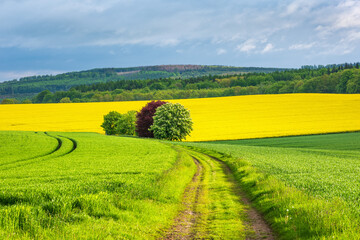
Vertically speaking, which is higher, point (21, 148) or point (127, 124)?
point (127, 124)

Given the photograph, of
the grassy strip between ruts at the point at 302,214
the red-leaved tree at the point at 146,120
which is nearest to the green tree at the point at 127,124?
the red-leaved tree at the point at 146,120

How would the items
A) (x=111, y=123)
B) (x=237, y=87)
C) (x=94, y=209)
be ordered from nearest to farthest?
(x=94, y=209), (x=111, y=123), (x=237, y=87)

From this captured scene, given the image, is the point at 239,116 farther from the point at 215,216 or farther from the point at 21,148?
the point at 215,216

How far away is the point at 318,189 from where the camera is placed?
14.4 meters

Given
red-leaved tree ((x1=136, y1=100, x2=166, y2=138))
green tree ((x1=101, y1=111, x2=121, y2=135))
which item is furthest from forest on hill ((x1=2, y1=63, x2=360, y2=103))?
red-leaved tree ((x1=136, y1=100, x2=166, y2=138))

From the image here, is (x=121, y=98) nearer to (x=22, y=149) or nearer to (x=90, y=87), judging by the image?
(x=90, y=87)

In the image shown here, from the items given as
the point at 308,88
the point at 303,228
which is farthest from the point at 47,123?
the point at 308,88

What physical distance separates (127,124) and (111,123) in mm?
4236

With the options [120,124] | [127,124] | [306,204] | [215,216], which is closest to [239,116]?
[127,124]

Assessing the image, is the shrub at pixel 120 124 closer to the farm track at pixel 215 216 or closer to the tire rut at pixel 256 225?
the farm track at pixel 215 216

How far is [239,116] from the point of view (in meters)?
91.4

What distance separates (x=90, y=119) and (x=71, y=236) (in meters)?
91.3

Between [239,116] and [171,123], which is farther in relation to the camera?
[239,116]

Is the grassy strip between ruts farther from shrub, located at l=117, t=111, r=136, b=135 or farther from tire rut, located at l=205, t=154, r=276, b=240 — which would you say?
shrub, located at l=117, t=111, r=136, b=135
